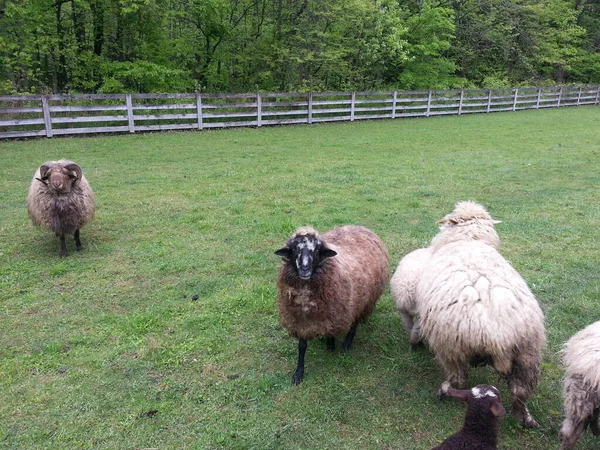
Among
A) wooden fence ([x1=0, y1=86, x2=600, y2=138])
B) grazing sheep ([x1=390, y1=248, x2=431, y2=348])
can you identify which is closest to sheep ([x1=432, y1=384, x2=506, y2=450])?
grazing sheep ([x1=390, y1=248, x2=431, y2=348])

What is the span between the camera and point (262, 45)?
2547 centimetres

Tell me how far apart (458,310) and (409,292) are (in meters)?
0.94

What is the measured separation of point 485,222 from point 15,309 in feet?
16.4

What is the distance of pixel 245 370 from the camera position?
3777 mm

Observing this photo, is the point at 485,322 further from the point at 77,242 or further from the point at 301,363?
the point at 77,242

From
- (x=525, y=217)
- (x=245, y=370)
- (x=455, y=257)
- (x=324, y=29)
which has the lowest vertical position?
(x=245, y=370)

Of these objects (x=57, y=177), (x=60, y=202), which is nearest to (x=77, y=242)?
(x=60, y=202)

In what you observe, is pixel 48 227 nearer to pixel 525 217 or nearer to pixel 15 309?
pixel 15 309

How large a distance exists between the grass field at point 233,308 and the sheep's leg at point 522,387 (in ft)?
0.30

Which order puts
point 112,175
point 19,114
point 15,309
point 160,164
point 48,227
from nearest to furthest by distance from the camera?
point 15,309, point 48,227, point 112,175, point 160,164, point 19,114

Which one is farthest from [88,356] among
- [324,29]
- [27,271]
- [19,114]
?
[324,29]

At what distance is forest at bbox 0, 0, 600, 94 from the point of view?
20609 mm

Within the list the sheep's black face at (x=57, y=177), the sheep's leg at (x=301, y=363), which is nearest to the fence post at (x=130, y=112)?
the sheep's black face at (x=57, y=177)

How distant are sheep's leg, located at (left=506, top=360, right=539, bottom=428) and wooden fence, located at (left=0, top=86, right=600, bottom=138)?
16.7m
